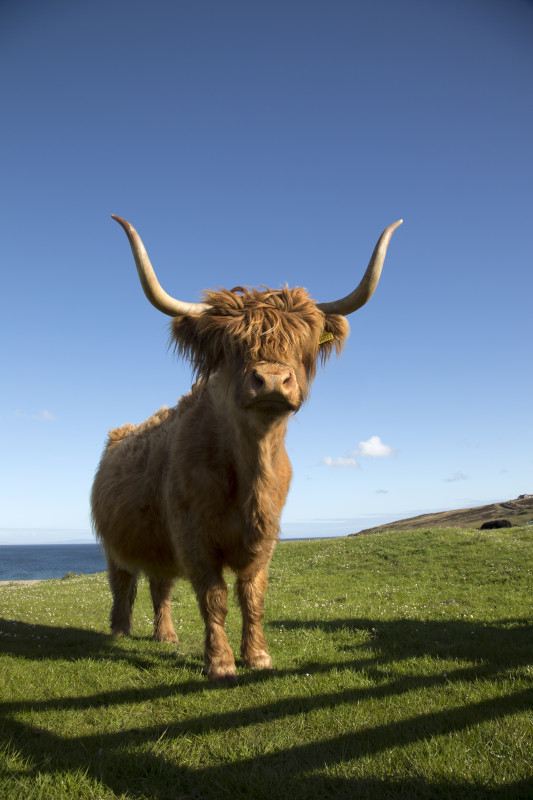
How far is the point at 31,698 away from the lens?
4.34m

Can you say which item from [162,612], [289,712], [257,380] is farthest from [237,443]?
[162,612]

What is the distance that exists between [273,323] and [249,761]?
3485 mm

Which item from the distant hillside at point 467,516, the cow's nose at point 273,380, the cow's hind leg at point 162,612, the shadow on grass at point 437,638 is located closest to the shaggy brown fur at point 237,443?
the cow's nose at point 273,380

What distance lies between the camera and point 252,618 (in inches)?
218

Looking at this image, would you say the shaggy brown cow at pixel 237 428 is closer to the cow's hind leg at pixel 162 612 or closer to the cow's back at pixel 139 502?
the cow's back at pixel 139 502

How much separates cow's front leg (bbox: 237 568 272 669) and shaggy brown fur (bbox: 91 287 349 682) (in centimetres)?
1

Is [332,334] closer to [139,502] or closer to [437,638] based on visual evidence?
[139,502]

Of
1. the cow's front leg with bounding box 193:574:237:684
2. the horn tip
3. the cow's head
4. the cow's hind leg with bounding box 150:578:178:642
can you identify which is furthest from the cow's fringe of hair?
the cow's hind leg with bounding box 150:578:178:642

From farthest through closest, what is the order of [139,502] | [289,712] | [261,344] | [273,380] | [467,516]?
[467,516] < [139,502] < [261,344] < [273,380] < [289,712]

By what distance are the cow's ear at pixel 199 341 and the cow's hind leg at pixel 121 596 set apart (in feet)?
13.1

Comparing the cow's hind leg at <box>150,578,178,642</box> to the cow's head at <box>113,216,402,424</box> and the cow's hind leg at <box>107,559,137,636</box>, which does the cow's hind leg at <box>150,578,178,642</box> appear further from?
the cow's head at <box>113,216,402,424</box>

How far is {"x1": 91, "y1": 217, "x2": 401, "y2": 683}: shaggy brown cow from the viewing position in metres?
4.78

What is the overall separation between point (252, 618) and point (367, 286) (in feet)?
12.5

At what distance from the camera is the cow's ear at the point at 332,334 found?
18.9 feet
